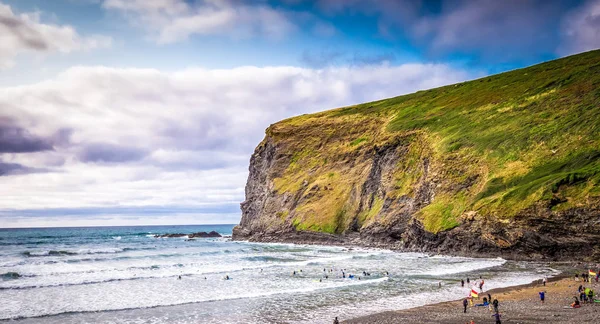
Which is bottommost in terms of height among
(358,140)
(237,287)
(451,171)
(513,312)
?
(237,287)

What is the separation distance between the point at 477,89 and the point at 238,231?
237 ft

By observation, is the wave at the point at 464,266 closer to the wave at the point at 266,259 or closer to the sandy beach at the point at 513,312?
the sandy beach at the point at 513,312

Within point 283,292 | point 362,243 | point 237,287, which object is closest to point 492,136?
point 362,243

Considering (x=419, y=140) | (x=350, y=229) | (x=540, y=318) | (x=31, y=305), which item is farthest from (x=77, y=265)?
(x=419, y=140)

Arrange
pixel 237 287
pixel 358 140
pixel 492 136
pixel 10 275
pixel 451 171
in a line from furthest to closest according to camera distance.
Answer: pixel 358 140 → pixel 492 136 → pixel 451 171 → pixel 10 275 → pixel 237 287

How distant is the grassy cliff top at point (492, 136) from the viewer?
53.8 meters

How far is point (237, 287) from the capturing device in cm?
3944

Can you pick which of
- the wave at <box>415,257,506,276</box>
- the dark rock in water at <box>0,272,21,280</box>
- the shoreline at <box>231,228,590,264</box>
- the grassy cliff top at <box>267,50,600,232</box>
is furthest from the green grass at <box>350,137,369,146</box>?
the dark rock in water at <box>0,272,21,280</box>

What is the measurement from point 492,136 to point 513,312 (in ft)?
171

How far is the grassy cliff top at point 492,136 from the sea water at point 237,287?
9.41m

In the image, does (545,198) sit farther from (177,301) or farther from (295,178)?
(295,178)

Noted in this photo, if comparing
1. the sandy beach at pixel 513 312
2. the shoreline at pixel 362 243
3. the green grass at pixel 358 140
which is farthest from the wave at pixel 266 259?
the green grass at pixel 358 140

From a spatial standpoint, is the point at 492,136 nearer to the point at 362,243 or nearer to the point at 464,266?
the point at 362,243

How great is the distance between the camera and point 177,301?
3284cm
